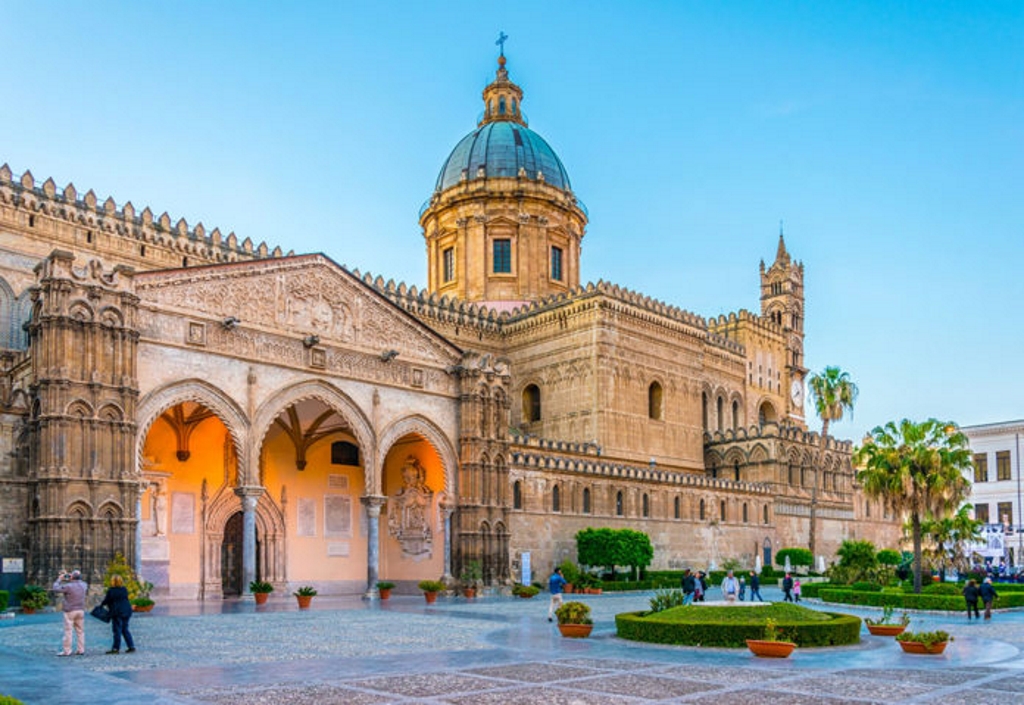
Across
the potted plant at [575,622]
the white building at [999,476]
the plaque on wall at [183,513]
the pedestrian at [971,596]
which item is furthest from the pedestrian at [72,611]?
the white building at [999,476]

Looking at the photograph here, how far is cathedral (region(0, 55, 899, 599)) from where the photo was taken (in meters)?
26.4

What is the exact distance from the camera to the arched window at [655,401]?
53.6m

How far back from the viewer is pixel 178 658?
16375 mm

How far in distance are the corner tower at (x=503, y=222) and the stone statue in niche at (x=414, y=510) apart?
20750mm

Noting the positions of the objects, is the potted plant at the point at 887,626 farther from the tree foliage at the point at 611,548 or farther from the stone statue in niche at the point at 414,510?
the stone statue in niche at the point at 414,510

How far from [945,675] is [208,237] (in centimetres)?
3411

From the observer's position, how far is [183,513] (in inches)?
1309

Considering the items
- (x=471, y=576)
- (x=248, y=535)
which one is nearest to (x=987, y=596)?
(x=471, y=576)

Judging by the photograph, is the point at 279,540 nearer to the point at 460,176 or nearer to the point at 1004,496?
the point at 460,176

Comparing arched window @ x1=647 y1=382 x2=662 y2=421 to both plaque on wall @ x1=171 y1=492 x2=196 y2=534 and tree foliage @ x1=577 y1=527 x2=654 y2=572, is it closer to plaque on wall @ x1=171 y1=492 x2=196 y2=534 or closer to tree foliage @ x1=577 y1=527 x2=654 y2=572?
tree foliage @ x1=577 y1=527 x2=654 y2=572

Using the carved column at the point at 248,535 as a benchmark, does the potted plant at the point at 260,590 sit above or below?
below

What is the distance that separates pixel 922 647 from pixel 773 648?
2.62 metres

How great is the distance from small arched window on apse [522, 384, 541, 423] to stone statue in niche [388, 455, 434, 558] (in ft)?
53.9

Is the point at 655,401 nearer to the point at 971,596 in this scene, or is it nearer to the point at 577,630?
the point at 971,596
